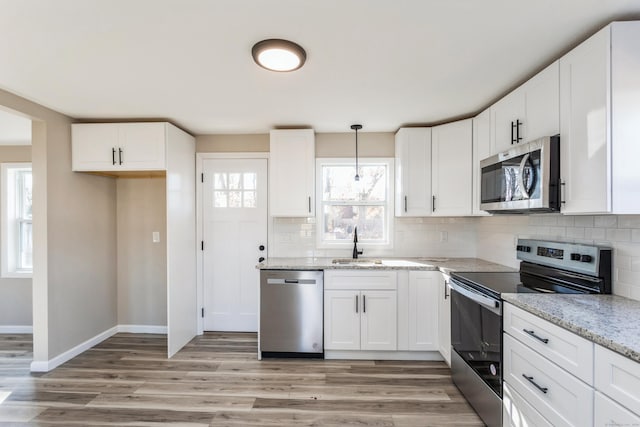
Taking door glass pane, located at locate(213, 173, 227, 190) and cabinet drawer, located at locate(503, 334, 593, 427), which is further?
door glass pane, located at locate(213, 173, 227, 190)

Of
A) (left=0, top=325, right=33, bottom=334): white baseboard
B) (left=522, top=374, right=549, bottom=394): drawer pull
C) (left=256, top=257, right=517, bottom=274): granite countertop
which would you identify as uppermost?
(left=256, top=257, right=517, bottom=274): granite countertop

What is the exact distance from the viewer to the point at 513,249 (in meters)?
2.80

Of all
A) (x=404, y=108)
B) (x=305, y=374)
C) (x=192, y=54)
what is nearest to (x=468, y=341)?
(x=305, y=374)

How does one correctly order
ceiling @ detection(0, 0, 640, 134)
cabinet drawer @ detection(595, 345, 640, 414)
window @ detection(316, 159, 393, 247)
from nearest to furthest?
1. cabinet drawer @ detection(595, 345, 640, 414)
2. ceiling @ detection(0, 0, 640, 134)
3. window @ detection(316, 159, 393, 247)

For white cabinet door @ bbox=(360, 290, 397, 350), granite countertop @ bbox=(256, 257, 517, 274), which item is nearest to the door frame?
granite countertop @ bbox=(256, 257, 517, 274)

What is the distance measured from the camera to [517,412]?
1699mm

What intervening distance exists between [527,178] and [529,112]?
0.49 m

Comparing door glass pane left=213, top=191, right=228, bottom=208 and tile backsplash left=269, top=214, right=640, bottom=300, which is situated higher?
door glass pane left=213, top=191, right=228, bottom=208

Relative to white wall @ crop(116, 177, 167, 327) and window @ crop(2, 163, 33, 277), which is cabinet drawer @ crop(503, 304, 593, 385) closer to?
white wall @ crop(116, 177, 167, 327)

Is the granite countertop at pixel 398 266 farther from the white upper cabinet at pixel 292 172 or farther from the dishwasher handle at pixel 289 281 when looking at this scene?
the white upper cabinet at pixel 292 172

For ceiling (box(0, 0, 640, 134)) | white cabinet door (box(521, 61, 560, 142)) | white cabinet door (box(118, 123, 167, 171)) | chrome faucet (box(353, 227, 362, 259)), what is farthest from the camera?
chrome faucet (box(353, 227, 362, 259))

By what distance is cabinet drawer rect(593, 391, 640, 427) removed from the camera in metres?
1.08

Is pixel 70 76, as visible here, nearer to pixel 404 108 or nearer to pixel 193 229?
pixel 193 229

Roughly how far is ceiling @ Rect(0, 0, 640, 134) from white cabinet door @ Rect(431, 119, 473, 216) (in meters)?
0.25
